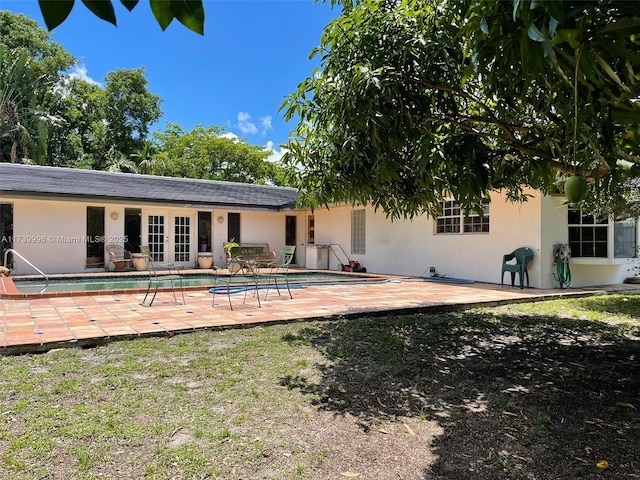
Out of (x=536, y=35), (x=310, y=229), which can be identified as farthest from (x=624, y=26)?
(x=310, y=229)

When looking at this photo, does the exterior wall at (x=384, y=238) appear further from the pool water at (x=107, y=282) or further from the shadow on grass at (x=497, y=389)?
the shadow on grass at (x=497, y=389)

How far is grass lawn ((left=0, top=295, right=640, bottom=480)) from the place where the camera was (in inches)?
98.6

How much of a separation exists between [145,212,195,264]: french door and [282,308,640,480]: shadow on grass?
1224cm

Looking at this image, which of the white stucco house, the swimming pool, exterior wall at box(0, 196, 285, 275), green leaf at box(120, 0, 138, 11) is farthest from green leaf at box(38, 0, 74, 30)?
exterior wall at box(0, 196, 285, 275)

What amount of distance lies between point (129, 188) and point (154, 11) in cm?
1716

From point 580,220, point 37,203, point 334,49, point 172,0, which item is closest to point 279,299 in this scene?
point 334,49

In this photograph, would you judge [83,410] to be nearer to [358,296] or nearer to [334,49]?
[334,49]

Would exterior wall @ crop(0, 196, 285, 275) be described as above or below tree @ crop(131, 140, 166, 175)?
below

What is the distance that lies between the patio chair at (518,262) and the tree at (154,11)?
11.5 meters

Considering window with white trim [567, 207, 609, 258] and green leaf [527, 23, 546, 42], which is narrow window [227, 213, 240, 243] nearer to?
window with white trim [567, 207, 609, 258]

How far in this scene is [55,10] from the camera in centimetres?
89

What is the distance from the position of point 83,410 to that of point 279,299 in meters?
5.69

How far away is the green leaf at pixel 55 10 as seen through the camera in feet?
2.88

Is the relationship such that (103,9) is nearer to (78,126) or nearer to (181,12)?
(181,12)
